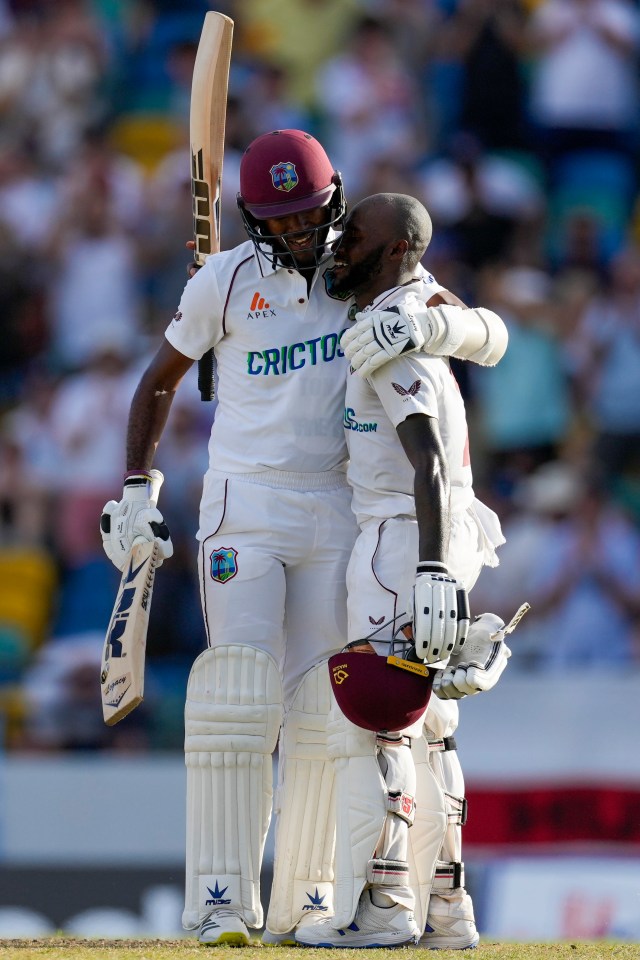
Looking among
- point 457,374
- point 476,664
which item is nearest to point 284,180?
point 476,664

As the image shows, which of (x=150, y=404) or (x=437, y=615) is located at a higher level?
(x=150, y=404)

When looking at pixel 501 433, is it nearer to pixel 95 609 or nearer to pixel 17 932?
pixel 95 609

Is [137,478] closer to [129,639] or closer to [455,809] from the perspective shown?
[129,639]

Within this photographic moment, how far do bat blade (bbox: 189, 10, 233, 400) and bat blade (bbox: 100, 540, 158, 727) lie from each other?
1.13 meters

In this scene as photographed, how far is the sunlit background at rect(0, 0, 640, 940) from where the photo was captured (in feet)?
23.5

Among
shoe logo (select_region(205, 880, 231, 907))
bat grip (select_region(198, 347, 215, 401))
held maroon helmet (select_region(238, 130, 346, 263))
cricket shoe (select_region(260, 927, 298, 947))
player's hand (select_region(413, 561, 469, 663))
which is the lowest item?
cricket shoe (select_region(260, 927, 298, 947))

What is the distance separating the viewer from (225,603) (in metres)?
4.54

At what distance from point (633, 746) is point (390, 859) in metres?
3.25

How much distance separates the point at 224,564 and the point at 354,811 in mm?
811

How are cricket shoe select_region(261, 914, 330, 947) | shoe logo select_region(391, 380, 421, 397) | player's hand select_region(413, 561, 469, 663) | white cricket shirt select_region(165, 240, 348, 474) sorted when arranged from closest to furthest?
player's hand select_region(413, 561, 469, 663) < shoe logo select_region(391, 380, 421, 397) < cricket shoe select_region(261, 914, 330, 947) < white cricket shirt select_region(165, 240, 348, 474)

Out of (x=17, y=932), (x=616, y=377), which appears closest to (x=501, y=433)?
(x=616, y=377)

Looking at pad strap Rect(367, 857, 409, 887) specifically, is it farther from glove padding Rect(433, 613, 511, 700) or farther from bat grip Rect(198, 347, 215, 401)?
bat grip Rect(198, 347, 215, 401)

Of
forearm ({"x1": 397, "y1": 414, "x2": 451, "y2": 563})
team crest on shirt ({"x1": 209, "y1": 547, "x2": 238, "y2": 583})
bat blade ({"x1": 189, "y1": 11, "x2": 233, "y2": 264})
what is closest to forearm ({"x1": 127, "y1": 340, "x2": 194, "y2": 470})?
team crest on shirt ({"x1": 209, "y1": 547, "x2": 238, "y2": 583})

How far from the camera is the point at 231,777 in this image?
4.43 metres
